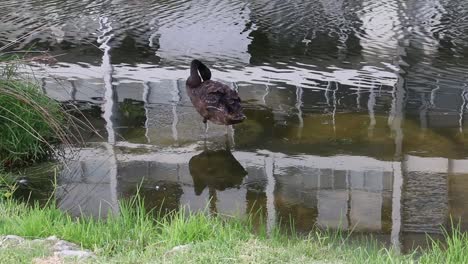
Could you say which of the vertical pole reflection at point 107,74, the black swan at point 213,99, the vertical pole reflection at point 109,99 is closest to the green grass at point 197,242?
the vertical pole reflection at point 109,99

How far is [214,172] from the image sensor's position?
7.65 meters

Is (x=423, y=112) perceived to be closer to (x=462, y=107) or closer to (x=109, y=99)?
(x=462, y=107)

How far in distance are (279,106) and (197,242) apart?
14.6 feet

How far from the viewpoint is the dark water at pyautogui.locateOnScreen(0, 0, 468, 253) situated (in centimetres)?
698

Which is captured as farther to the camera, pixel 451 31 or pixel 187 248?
pixel 451 31

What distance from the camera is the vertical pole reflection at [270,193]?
6.45 m

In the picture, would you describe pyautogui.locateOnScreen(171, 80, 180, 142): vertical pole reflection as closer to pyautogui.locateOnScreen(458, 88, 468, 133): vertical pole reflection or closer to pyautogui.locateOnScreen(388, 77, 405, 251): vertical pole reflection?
pyautogui.locateOnScreen(388, 77, 405, 251): vertical pole reflection

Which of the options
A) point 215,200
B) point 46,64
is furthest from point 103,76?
point 215,200

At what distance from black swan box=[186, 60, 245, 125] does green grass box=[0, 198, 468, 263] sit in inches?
87.5

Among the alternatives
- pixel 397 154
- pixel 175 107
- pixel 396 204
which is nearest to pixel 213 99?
pixel 175 107

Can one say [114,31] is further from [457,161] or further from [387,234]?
[387,234]

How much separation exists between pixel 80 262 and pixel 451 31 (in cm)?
932

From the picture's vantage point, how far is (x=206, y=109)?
8.34m

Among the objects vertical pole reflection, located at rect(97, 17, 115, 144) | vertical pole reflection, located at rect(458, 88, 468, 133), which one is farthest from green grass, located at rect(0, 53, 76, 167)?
vertical pole reflection, located at rect(458, 88, 468, 133)
